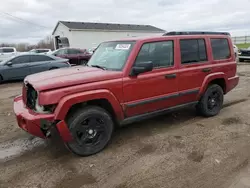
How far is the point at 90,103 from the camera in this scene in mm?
3617

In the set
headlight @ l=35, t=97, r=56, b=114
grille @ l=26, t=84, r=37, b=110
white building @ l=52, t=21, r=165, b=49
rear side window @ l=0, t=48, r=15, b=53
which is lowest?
headlight @ l=35, t=97, r=56, b=114

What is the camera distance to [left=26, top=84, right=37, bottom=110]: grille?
11.6ft

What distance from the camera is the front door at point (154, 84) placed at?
3811mm

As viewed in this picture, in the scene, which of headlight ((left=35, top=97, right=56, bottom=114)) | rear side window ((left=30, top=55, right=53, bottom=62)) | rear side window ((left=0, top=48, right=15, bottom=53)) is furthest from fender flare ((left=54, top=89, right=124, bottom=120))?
rear side window ((left=0, top=48, right=15, bottom=53))

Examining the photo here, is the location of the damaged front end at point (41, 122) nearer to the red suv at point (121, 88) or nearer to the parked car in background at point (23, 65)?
the red suv at point (121, 88)

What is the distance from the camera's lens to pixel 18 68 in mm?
10719

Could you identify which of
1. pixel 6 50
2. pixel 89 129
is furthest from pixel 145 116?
pixel 6 50

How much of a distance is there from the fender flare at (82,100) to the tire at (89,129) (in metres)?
0.19

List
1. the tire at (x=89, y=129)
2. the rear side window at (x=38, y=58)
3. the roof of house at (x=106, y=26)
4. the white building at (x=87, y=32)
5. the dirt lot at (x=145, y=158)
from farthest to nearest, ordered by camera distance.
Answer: the roof of house at (x=106, y=26), the white building at (x=87, y=32), the rear side window at (x=38, y=58), the tire at (x=89, y=129), the dirt lot at (x=145, y=158)

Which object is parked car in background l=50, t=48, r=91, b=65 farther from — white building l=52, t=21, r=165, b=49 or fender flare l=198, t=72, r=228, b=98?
fender flare l=198, t=72, r=228, b=98

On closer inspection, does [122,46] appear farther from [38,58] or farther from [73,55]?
[73,55]

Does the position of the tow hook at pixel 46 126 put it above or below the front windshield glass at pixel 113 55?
below

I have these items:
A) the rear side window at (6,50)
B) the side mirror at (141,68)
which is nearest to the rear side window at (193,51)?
the side mirror at (141,68)

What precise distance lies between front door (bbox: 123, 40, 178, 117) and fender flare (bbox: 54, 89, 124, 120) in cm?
21
